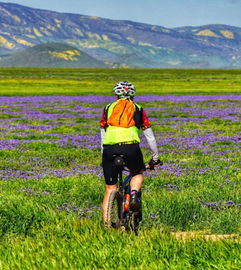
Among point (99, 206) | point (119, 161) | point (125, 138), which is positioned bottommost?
point (99, 206)

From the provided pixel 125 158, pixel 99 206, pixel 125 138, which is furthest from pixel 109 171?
pixel 99 206

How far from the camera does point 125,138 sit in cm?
710

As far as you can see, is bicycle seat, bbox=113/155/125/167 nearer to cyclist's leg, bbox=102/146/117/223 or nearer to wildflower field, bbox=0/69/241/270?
cyclist's leg, bbox=102/146/117/223

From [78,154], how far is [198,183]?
7.46 meters

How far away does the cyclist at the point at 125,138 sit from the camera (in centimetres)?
711

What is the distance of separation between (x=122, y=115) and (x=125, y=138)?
0.38 metres

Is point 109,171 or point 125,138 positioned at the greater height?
point 125,138

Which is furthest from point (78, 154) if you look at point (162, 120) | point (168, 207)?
point (162, 120)

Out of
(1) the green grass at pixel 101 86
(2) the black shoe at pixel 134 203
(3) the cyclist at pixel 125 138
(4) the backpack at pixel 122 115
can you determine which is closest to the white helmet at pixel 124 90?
(3) the cyclist at pixel 125 138

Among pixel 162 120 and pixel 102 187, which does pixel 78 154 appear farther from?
pixel 162 120

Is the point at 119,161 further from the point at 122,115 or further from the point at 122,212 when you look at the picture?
the point at 122,212

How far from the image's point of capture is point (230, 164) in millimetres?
15969

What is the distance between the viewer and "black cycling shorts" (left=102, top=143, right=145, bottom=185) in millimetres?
7078

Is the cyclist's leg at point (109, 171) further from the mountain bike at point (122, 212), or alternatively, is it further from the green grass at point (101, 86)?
the green grass at point (101, 86)
